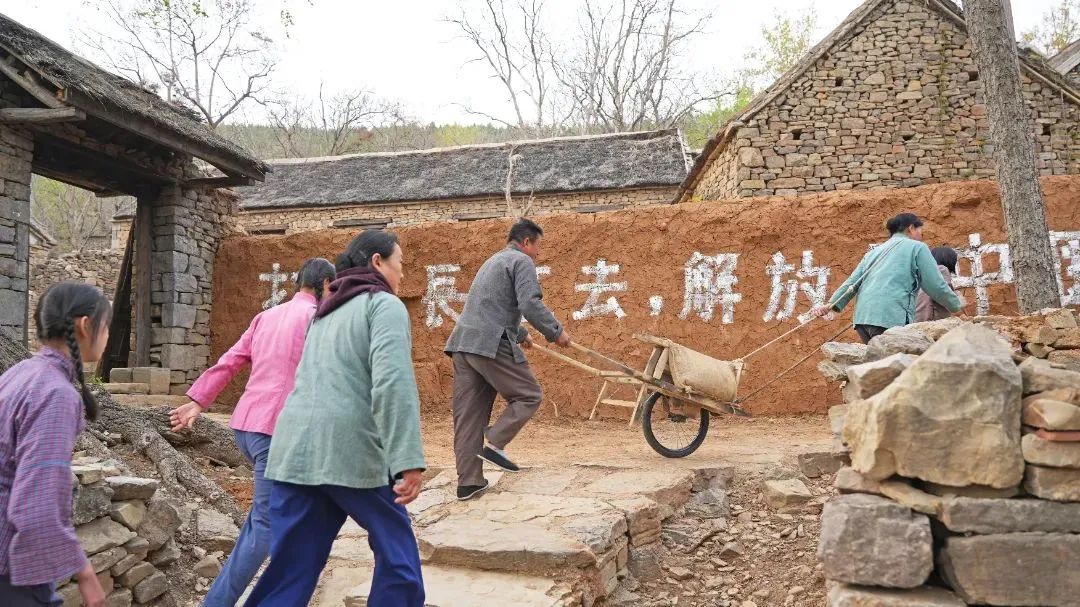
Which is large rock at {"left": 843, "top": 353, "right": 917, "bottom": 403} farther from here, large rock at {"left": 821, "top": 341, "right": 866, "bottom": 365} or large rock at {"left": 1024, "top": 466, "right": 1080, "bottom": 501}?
large rock at {"left": 821, "top": 341, "right": 866, "bottom": 365}

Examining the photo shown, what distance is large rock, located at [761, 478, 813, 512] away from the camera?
190 inches

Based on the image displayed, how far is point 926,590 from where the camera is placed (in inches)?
108

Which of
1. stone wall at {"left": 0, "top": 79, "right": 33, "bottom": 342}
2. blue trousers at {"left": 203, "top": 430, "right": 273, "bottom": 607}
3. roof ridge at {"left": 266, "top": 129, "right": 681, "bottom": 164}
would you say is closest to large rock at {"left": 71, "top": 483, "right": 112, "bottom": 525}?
blue trousers at {"left": 203, "top": 430, "right": 273, "bottom": 607}

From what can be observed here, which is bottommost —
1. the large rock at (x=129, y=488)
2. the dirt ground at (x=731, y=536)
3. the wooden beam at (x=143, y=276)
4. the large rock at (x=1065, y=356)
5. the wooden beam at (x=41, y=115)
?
the dirt ground at (x=731, y=536)

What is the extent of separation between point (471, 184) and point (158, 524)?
1464cm

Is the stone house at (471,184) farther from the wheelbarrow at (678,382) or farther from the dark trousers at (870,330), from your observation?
the dark trousers at (870,330)

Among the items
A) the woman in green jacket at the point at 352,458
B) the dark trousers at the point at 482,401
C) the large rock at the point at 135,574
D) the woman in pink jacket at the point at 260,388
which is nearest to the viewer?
the woman in green jacket at the point at 352,458

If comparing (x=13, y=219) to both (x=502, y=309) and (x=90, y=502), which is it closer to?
(x=90, y=502)

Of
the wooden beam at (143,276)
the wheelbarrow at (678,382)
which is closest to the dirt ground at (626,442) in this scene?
the wheelbarrow at (678,382)

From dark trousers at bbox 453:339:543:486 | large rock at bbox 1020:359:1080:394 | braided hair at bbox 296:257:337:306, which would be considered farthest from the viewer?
dark trousers at bbox 453:339:543:486

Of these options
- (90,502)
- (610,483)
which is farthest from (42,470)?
(610,483)

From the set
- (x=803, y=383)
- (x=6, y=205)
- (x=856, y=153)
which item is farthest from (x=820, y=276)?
(x=6, y=205)

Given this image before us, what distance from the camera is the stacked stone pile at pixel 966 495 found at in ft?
8.67

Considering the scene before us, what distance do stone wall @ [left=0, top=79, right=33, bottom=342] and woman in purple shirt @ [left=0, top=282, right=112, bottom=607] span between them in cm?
628
